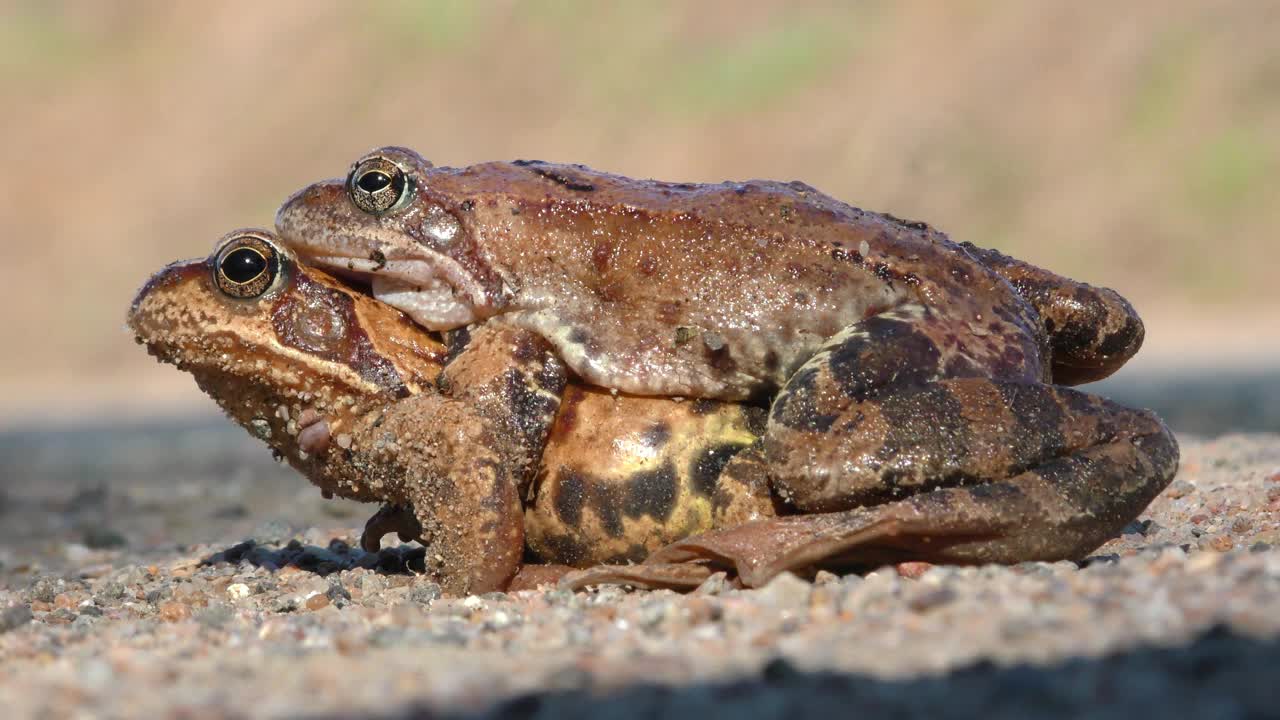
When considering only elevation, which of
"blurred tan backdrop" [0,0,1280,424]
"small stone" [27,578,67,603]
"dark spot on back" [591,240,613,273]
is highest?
"blurred tan backdrop" [0,0,1280,424]

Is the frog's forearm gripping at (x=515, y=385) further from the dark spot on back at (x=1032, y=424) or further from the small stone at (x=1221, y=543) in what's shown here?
the small stone at (x=1221, y=543)

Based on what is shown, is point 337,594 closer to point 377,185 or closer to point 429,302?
point 429,302

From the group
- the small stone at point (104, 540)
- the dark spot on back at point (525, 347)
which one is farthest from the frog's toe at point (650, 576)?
the small stone at point (104, 540)

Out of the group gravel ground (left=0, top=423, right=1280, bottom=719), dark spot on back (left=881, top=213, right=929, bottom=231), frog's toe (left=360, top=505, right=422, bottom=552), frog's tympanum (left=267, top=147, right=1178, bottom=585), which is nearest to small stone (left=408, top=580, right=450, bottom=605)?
gravel ground (left=0, top=423, right=1280, bottom=719)

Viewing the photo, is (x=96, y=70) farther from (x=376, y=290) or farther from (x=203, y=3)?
(x=376, y=290)

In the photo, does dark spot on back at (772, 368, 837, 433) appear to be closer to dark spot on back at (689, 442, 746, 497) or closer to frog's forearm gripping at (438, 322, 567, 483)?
dark spot on back at (689, 442, 746, 497)

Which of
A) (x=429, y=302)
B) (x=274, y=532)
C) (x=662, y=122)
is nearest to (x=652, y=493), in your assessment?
(x=429, y=302)

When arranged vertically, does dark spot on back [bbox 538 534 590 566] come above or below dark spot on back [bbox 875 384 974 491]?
below

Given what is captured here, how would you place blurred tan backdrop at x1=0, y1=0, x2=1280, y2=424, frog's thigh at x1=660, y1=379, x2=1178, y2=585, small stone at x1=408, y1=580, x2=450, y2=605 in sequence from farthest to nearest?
blurred tan backdrop at x1=0, y1=0, x2=1280, y2=424 → small stone at x1=408, y1=580, x2=450, y2=605 → frog's thigh at x1=660, y1=379, x2=1178, y2=585

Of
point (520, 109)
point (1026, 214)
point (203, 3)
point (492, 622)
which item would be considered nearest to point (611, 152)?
point (520, 109)
